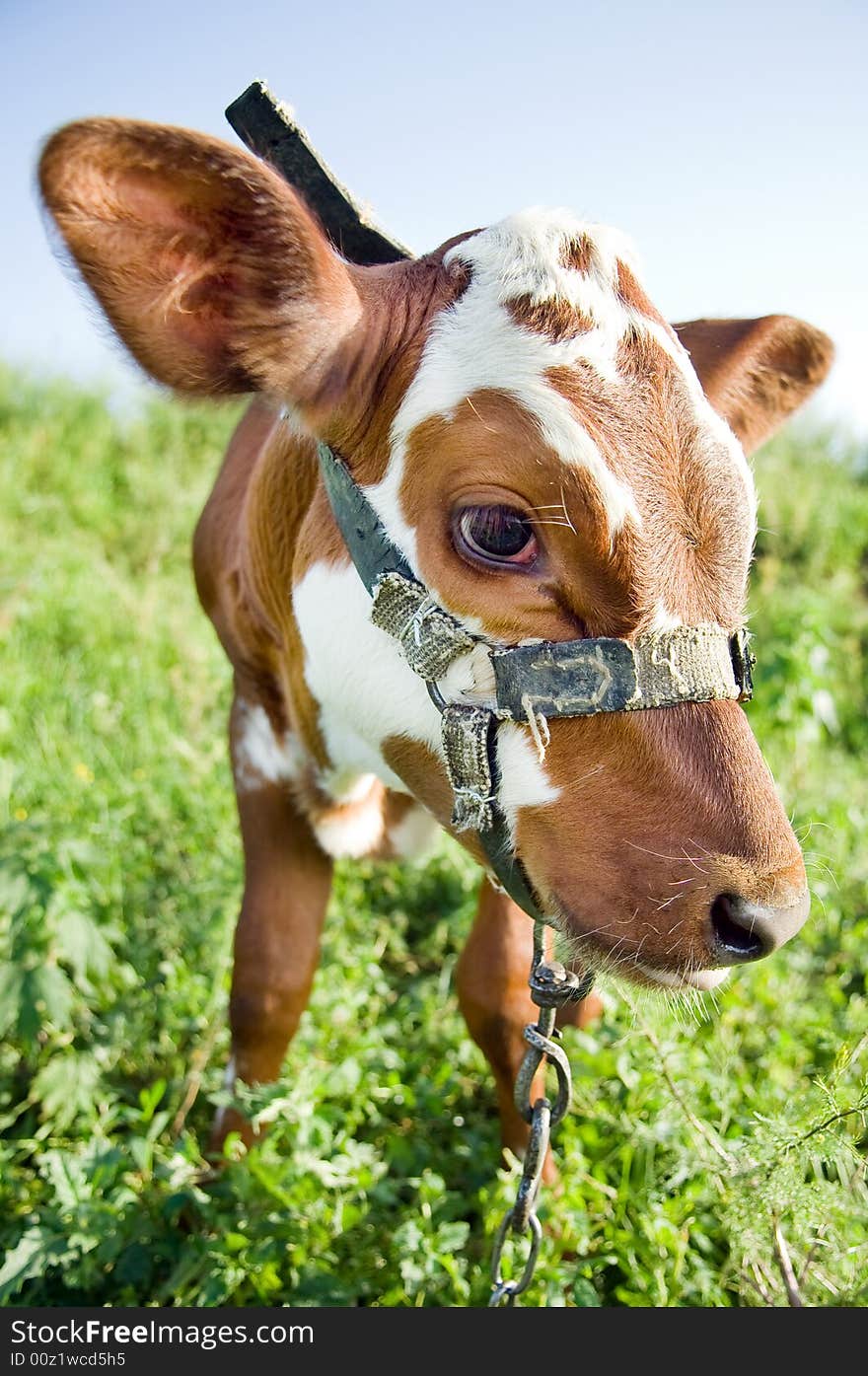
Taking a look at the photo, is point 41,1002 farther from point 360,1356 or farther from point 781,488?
point 781,488

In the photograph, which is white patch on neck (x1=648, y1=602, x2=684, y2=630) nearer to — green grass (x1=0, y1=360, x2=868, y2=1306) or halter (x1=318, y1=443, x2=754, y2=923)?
halter (x1=318, y1=443, x2=754, y2=923)

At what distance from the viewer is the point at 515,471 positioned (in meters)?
1.58

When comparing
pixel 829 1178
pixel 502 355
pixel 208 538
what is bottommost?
pixel 829 1178

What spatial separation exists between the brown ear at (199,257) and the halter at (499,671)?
8.2 inches

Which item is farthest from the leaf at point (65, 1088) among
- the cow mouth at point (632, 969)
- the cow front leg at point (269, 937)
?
the cow mouth at point (632, 969)

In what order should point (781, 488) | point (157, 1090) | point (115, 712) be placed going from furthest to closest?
point (781, 488) → point (115, 712) → point (157, 1090)

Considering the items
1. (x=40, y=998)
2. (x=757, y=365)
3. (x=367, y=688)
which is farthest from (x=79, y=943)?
(x=757, y=365)

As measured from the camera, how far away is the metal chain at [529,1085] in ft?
5.95

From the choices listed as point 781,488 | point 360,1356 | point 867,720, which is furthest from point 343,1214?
point 781,488

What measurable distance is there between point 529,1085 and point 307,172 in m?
1.73

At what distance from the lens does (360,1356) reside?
176 centimetres

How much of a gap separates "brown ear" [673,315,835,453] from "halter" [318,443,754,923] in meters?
0.83

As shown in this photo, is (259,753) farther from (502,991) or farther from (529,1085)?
(529,1085)

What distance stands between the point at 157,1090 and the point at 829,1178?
1.42m
